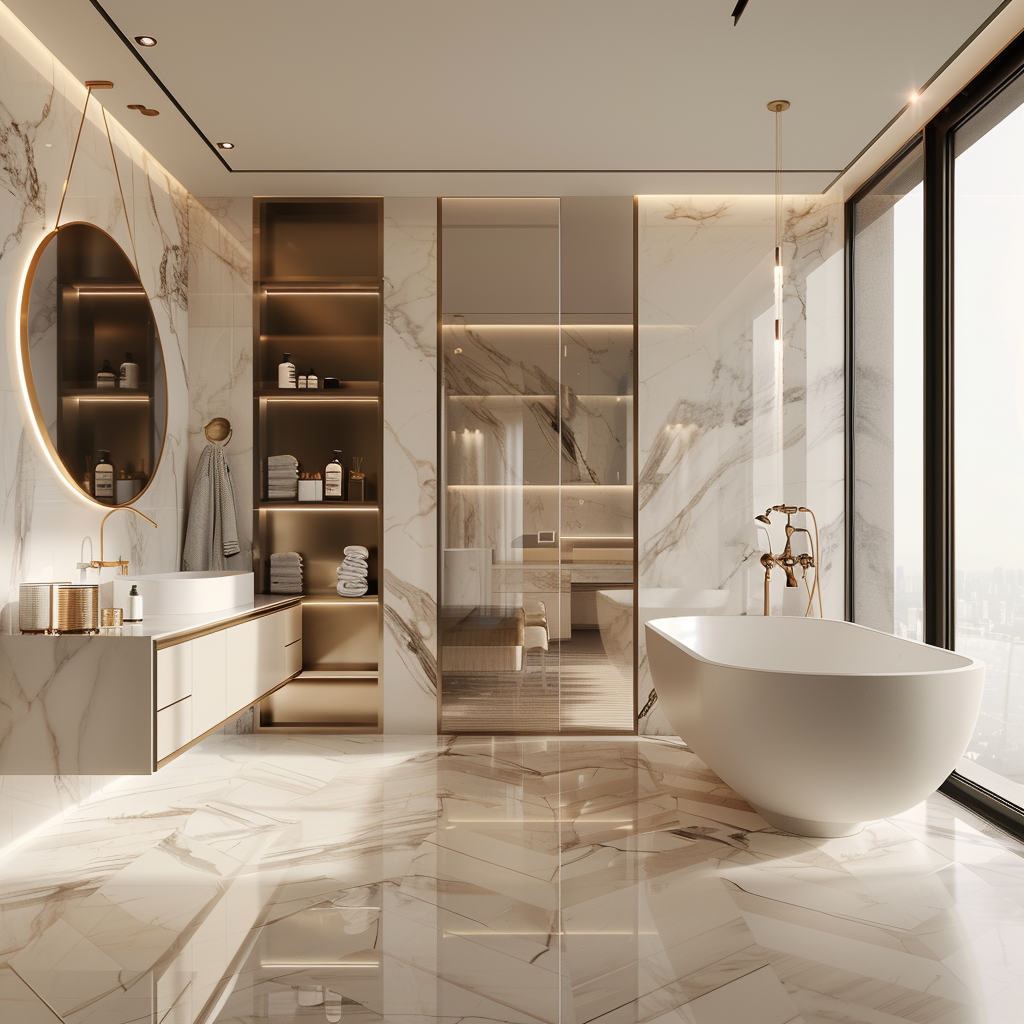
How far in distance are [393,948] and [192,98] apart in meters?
2.99

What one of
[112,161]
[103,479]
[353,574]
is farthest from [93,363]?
[353,574]

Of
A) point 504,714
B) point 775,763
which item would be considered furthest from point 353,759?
point 775,763

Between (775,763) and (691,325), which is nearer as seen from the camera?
(775,763)

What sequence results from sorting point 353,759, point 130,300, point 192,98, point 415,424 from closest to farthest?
point 192,98 < point 130,300 < point 353,759 < point 415,424

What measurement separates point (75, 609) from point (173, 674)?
0.37 m

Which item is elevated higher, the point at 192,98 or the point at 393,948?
the point at 192,98

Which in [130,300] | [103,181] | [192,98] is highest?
[192,98]

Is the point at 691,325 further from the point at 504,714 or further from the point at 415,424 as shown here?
the point at 504,714

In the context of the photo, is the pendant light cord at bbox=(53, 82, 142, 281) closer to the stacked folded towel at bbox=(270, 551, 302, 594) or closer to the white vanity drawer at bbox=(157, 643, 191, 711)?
the stacked folded towel at bbox=(270, 551, 302, 594)

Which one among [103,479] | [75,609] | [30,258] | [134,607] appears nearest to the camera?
[75,609]

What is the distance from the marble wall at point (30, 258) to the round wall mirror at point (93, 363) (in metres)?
0.06

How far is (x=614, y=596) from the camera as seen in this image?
13.1 feet

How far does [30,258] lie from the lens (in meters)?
2.66

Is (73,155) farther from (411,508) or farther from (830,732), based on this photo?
(830,732)
